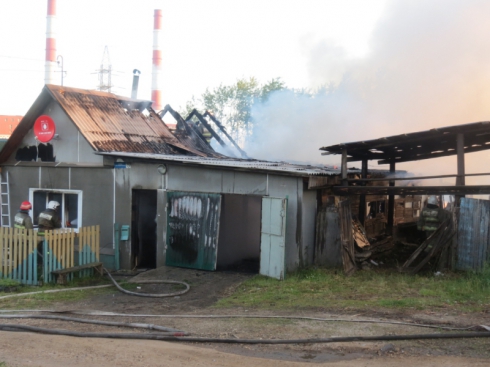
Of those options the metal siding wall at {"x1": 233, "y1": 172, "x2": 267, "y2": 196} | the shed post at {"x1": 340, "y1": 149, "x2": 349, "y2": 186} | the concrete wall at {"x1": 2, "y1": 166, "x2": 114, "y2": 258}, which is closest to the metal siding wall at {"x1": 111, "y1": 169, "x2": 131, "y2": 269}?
the concrete wall at {"x1": 2, "y1": 166, "x2": 114, "y2": 258}

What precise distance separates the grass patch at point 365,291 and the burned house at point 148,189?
779mm

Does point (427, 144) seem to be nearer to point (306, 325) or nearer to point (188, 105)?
point (306, 325)

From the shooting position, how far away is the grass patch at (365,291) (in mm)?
8742

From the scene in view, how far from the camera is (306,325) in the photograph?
760cm

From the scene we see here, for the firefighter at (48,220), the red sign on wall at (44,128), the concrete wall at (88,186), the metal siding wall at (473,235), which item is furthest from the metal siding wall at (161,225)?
the metal siding wall at (473,235)

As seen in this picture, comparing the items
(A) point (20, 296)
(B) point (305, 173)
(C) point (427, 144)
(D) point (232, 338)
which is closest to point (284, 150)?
(C) point (427, 144)

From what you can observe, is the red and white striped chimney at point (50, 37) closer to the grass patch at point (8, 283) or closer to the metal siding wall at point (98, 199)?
the metal siding wall at point (98, 199)

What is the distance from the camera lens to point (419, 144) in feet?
42.1

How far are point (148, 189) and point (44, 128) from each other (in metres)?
4.09

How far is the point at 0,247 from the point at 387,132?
16594 mm

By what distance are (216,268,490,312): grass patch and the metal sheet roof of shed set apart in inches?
117

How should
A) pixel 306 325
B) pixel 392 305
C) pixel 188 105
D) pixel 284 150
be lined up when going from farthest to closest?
pixel 188 105 < pixel 284 150 < pixel 392 305 < pixel 306 325

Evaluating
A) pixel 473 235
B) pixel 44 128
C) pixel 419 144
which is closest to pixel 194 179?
pixel 44 128

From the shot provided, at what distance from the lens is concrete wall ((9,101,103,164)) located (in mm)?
14250
